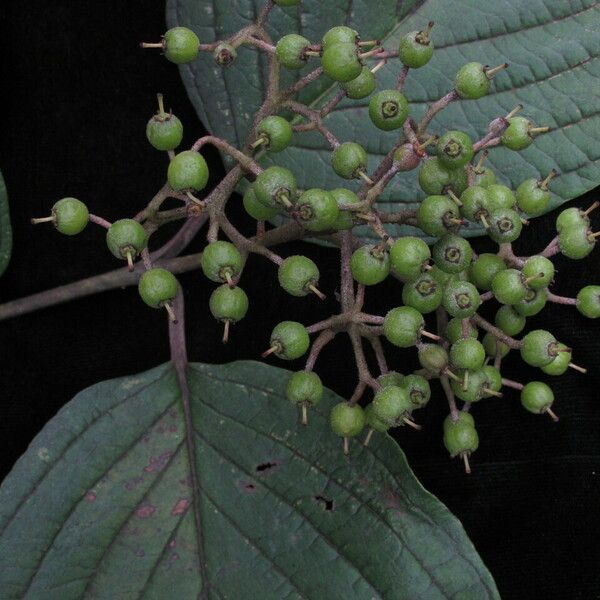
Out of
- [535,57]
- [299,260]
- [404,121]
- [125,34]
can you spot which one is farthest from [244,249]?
[125,34]

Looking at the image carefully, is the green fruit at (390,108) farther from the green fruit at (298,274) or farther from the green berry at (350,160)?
the green fruit at (298,274)

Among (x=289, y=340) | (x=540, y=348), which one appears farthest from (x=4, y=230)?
(x=540, y=348)

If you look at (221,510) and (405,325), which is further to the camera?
(221,510)

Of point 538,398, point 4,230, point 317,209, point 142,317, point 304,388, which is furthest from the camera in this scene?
point 142,317

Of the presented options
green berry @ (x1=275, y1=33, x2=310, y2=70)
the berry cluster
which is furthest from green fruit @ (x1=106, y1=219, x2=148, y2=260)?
green berry @ (x1=275, y1=33, x2=310, y2=70)

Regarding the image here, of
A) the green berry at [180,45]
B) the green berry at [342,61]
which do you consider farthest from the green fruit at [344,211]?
the green berry at [180,45]

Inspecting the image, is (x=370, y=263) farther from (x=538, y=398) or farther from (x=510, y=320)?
(x=538, y=398)
